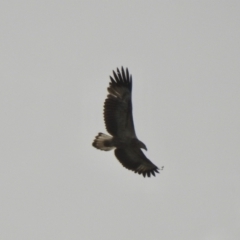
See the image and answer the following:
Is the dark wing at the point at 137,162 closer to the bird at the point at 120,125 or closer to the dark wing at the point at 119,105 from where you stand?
the bird at the point at 120,125

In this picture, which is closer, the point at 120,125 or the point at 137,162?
the point at 120,125

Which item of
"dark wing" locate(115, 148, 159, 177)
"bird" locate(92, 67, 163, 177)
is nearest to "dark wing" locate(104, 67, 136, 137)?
"bird" locate(92, 67, 163, 177)

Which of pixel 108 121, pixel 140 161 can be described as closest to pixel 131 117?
pixel 108 121

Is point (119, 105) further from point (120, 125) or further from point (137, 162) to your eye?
point (137, 162)

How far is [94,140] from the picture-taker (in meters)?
16.3

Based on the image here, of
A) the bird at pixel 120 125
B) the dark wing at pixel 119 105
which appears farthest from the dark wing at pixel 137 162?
the dark wing at pixel 119 105

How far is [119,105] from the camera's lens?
16.0 m

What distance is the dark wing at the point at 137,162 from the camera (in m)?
16.8

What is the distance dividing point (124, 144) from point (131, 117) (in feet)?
3.16

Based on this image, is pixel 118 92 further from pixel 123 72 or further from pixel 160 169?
pixel 160 169

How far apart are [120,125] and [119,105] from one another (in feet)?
2.07

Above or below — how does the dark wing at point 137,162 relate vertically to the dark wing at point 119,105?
below

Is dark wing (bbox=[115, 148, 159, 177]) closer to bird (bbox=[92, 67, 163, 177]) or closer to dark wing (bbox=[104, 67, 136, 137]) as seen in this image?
bird (bbox=[92, 67, 163, 177])

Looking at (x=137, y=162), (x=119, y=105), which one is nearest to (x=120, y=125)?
(x=119, y=105)
